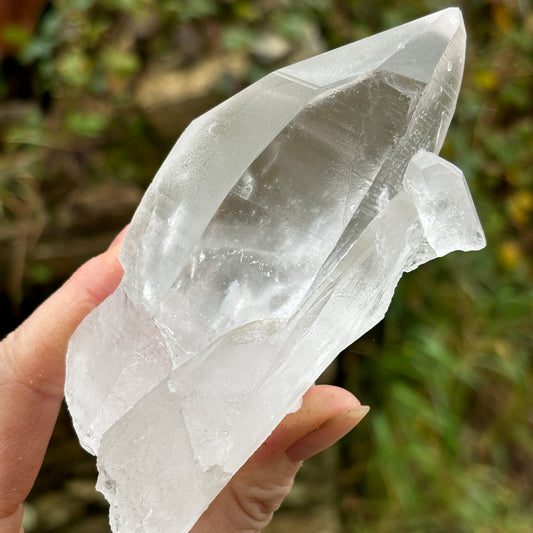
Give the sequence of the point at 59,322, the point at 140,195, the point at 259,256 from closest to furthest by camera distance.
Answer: the point at 259,256
the point at 59,322
the point at 140,195

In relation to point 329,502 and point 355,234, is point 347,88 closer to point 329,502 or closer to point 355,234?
point 355,234

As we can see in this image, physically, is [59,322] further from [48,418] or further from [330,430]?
[330,430]

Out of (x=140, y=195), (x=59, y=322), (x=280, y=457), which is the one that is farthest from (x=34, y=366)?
(x=140, y=195)

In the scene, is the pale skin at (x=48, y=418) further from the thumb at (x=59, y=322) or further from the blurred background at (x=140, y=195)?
the blurred background at (x=140, y=195)

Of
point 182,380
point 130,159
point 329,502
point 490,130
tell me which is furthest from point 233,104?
point 490,130

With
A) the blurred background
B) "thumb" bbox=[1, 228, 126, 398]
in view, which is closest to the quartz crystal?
"thumb" bbox=[1, 228, 126, 398]
